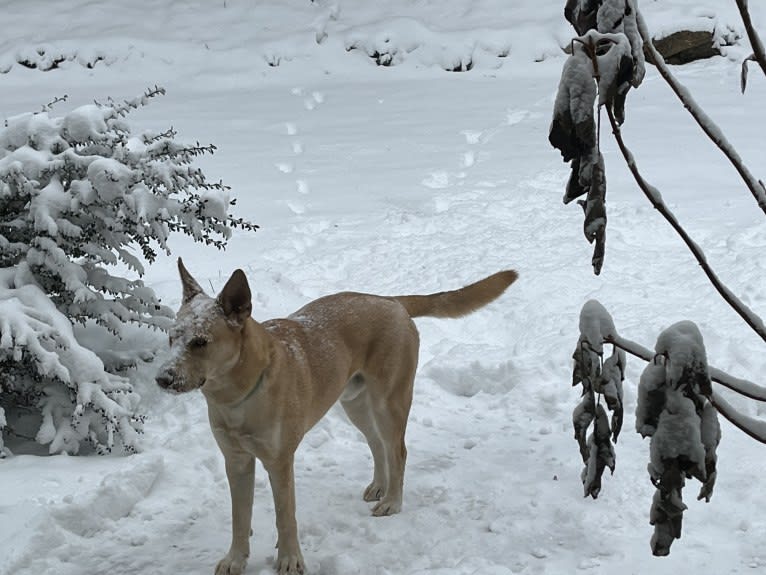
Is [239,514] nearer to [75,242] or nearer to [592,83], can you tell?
[75,242]

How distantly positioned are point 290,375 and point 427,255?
13.2 ft

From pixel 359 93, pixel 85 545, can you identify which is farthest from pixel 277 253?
pixel 359 93

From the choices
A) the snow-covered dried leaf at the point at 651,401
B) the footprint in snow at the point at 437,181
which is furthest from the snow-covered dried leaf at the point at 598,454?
the footprint in snow at the point at 437,181

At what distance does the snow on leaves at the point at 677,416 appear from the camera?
1524 mm

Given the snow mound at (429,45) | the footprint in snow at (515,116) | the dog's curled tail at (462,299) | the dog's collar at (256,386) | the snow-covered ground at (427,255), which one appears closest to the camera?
the dog's collar at (256,386)

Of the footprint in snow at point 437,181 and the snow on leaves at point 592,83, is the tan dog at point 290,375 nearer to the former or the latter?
the snow on leaves at point 592,83

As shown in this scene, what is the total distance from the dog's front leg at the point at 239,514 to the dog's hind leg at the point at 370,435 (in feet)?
2.56

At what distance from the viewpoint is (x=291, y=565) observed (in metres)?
3.80

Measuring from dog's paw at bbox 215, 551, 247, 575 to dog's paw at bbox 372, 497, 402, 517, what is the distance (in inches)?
29.1

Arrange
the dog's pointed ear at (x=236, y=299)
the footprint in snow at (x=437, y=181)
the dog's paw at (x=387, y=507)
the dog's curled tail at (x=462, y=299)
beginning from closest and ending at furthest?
the dog's pointed ear at (x=236, y=299) → the dog's paw at (x=387, y=507) → the dog's curled tail at (x=462, y=299) → the footprint in snow at (x=437, y=181)

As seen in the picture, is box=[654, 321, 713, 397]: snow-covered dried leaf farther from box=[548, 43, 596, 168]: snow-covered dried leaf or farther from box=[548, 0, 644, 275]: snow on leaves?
box=[548, 43, 596, 168]: snow-covered dried leaf

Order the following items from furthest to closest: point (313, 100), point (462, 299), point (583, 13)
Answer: point (313, 100) < point (462, 299) < point (583, 13)

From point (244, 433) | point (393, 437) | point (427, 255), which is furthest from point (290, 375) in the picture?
point (427, 255)

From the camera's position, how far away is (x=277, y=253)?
7.79 m
